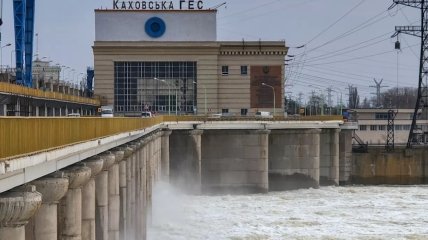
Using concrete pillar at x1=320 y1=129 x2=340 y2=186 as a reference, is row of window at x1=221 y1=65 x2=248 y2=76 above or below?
above

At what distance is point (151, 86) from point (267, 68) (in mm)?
20379

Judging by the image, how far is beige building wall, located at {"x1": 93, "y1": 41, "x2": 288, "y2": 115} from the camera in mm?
119188

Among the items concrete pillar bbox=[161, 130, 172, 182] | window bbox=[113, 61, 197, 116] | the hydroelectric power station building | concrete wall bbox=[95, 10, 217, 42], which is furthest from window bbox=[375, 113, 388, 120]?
concrete pillar bbox=[161, 130, 172, 182]

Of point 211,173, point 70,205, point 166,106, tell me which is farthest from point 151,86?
point 70,205

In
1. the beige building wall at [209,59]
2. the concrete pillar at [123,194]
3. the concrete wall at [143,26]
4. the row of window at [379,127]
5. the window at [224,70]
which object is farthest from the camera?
the row of window at [379,127]

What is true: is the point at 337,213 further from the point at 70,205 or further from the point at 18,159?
the point at 18,159

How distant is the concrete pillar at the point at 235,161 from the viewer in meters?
78.8

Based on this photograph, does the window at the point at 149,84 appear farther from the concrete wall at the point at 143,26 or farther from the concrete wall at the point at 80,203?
the concrete wall at the point at 80,203

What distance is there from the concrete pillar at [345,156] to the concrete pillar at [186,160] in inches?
856

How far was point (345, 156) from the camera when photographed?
9031 cm

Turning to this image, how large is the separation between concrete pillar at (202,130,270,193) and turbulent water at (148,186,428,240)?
7.26 ft

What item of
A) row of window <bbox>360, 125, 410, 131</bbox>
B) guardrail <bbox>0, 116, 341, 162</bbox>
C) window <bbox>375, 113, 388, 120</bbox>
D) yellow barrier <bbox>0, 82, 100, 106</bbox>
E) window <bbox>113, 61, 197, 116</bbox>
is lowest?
row of window <bbox>360, 125, 410, 131</bbox>

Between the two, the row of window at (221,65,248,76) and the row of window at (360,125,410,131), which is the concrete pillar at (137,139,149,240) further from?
the row of window at (360,125,410,131)

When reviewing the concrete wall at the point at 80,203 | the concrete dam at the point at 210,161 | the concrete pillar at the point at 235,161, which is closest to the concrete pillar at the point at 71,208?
the concrete wall at the point at 80,203
